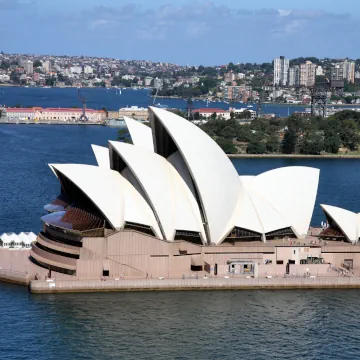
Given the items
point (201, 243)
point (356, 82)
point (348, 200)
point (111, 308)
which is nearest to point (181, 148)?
point (201, 243)

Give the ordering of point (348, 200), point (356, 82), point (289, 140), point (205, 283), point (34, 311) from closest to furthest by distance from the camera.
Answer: point (34, 311), point (205, 283), point (348, 200), point (289, 140), point (356, 82)

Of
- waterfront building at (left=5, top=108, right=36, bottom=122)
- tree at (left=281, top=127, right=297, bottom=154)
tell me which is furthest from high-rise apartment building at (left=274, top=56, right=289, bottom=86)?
tree at (left=281, top=127, right=297, bottom=154)

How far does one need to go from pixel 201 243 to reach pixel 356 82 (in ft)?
492

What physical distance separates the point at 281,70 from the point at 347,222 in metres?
149

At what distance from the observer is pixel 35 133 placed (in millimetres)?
80625

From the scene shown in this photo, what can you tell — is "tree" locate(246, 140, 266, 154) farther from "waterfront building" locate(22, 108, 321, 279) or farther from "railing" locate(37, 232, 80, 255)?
"railing" locate(37, 232, 80, 255)

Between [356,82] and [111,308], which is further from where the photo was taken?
[356,82]

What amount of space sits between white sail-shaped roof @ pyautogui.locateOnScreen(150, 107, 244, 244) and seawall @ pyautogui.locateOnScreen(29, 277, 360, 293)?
1.66 meters

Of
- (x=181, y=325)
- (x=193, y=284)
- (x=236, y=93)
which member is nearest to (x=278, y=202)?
(x=193, y=284)

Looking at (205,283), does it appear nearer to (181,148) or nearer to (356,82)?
(181,148)

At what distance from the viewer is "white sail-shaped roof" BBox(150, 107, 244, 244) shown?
89.0 feet

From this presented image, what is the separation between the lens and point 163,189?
27203 millimetres

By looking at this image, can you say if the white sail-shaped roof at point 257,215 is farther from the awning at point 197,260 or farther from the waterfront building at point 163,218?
the awning at point 197,260

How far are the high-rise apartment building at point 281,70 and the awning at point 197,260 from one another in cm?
14891
